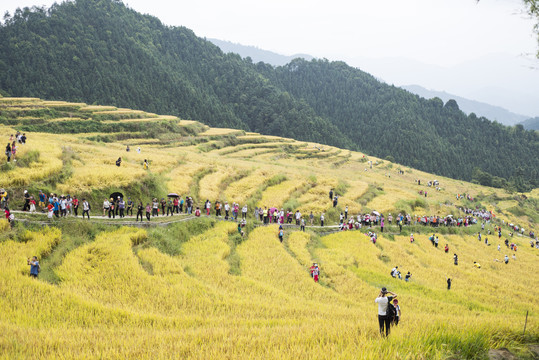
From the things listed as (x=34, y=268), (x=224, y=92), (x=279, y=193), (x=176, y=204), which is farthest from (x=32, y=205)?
(x=224, y=92)

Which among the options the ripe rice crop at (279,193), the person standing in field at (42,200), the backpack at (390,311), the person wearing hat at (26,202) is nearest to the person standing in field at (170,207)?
the person standing in field at (42,200)

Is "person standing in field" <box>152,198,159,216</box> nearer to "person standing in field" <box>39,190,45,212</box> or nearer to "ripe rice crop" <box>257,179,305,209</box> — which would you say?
"person standing in field" <box>39,190,45,212</box>

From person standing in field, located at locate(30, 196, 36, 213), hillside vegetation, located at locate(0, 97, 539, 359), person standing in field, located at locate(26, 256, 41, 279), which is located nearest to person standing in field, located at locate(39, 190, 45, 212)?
person standing in field, located at locate(30, 196, 36, 213)

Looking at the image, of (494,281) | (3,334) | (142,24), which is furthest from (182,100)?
(3,334)

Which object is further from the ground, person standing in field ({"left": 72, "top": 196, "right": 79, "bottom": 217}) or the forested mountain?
the forested mountain

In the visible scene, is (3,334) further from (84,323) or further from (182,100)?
(182,100)

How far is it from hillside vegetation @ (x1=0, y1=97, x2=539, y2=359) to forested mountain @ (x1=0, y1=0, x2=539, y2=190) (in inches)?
2427

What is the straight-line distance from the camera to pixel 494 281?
2128 centimetres

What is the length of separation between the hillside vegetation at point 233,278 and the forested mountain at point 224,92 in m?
61.6

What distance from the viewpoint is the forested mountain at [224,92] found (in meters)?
82.8

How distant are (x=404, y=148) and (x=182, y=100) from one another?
2811 inches

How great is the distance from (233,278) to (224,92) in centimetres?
11654

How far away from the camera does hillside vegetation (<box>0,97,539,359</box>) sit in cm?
717

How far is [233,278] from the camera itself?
1477 cm
